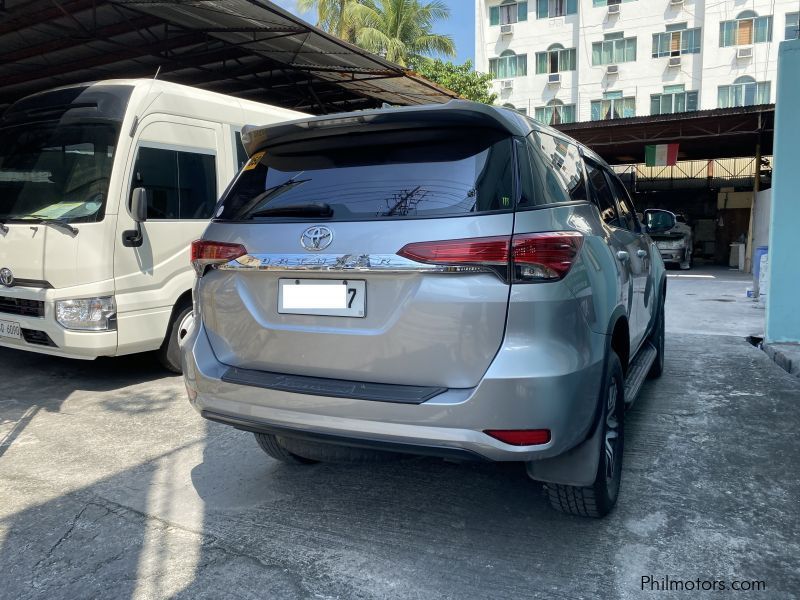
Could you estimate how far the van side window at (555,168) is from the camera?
2642mm

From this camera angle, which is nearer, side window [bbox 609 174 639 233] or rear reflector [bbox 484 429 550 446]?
rear reflector [bbox 484 429 550 446]

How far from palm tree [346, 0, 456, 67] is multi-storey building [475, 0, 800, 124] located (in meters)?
8.13

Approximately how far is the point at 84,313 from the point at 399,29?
2565 cm

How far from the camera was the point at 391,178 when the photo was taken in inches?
102

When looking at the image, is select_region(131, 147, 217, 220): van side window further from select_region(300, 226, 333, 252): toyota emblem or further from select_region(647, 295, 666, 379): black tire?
select_region(647, 295, 666, 379): black tire

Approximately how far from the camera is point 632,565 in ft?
8.59

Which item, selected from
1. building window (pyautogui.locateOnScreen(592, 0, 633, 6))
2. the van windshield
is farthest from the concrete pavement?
building window (pyautogui.locateOnScreen(592, 0, 633, 6))

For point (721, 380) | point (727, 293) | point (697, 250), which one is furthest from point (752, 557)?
point (697, 250)

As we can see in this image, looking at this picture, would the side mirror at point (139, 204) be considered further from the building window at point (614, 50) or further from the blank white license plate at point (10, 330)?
the building window at point (614, 50)

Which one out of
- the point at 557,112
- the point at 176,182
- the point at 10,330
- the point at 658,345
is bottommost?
the point at 658,345

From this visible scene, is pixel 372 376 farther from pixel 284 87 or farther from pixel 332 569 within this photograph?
pixel 284 87

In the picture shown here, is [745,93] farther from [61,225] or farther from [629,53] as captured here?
[61,225]

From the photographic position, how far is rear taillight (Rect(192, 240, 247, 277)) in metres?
2.78

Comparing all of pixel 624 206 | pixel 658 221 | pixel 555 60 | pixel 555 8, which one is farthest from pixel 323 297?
pixel 555 8
